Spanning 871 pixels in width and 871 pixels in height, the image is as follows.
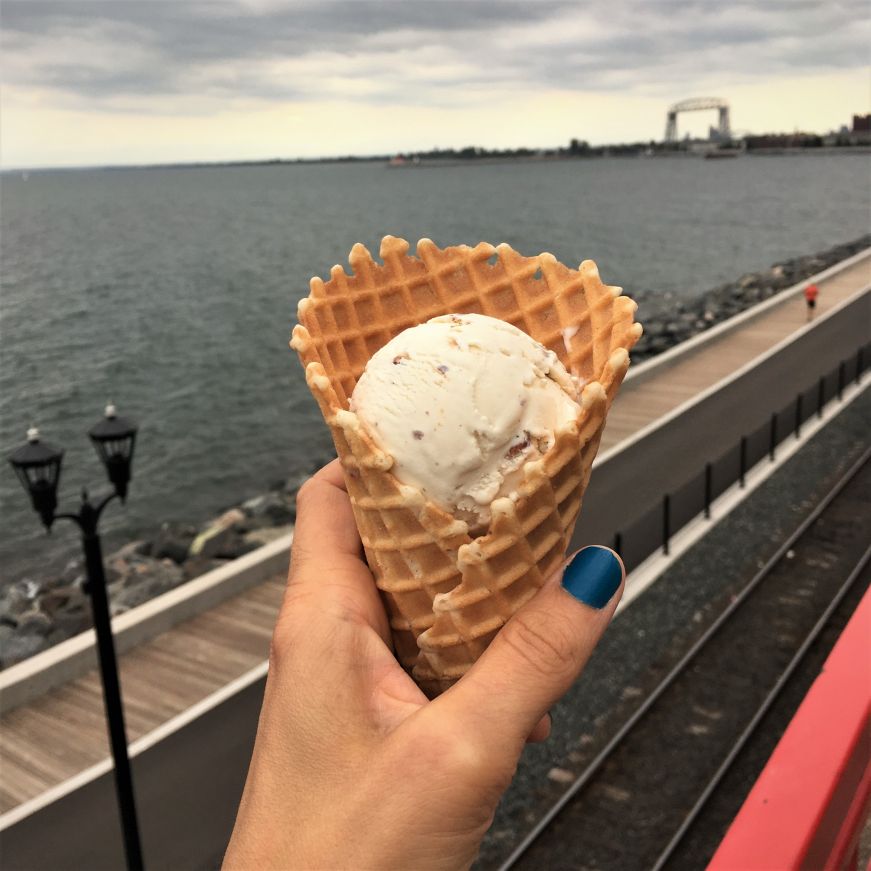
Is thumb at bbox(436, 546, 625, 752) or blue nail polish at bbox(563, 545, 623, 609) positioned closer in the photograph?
thumb at bbox(436, 546, 625, 752)

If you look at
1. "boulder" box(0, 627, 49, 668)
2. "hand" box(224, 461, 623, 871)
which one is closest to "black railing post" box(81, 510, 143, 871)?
"hand" box(224, 461, 623, 871)

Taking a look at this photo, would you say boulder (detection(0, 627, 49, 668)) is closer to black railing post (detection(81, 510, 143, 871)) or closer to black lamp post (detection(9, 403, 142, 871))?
black lamp post (detection(9, 403, 142, 871))

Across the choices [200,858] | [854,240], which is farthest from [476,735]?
[854,240]

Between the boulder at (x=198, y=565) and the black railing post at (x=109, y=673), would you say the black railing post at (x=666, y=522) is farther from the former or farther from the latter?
the boulder at (x=198, y=565)

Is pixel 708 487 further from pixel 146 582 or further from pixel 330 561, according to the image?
pixel 330 561

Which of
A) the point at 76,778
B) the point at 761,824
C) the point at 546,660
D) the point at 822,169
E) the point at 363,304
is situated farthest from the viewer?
the point at 822,169

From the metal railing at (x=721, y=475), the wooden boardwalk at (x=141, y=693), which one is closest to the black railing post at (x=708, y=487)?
the metal railing at (x=721, y=475)

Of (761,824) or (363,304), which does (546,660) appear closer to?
(761,824)
